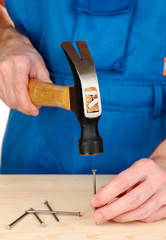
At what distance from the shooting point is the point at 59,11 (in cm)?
133

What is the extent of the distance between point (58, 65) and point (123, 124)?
28 cm

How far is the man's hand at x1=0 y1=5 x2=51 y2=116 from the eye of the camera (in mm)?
1244

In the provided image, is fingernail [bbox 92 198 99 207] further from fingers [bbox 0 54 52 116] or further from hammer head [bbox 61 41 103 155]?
fingers [bbox 0 54 52 116]

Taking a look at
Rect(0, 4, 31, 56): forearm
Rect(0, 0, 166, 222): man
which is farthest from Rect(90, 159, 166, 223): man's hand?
Rect(0, 4, 31, 56): forearm

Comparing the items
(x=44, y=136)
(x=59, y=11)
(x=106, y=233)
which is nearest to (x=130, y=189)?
(x=106, y=233)

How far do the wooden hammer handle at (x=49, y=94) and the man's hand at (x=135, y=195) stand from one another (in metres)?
0.23

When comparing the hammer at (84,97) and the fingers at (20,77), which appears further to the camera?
the fingers at (20,77)

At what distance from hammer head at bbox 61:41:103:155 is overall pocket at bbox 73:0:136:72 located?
32 centimetres

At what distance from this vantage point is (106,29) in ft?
4.27

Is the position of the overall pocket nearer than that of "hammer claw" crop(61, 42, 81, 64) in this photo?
No

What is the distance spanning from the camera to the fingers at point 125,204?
0.98 meters

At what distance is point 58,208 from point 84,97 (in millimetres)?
334

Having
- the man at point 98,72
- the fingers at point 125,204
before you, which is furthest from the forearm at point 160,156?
the fingers at point 125,204

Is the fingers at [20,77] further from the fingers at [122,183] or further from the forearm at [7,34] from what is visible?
the fingers at [122,183]
